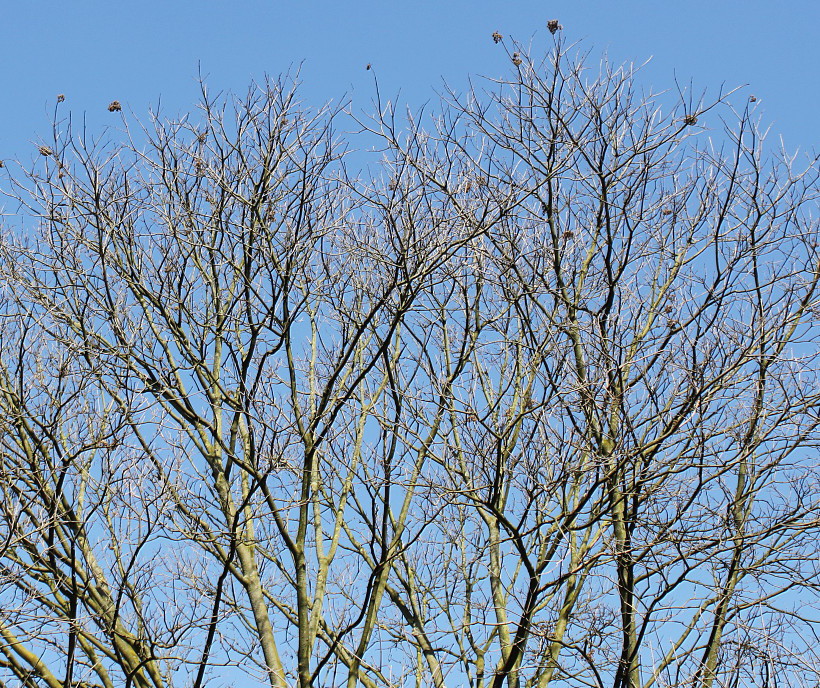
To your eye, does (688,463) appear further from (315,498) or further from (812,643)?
(315,498)

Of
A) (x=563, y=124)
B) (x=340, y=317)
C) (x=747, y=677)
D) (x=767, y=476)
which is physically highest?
(x=563, y=124)

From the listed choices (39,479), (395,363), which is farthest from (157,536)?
(395,363)

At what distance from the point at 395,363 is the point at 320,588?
2131 mm

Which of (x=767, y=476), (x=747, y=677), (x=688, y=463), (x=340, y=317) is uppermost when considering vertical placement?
(x=340, y=317)

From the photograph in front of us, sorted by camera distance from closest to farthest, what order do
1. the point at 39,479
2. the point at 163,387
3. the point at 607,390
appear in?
1. the point at 607,390
2. the point at 39,479
3. the point at 163,387

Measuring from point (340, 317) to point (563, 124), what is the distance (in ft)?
7.41

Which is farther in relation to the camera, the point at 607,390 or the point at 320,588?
the point at 320,588

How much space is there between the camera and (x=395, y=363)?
7992 mm

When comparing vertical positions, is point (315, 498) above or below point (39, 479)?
above

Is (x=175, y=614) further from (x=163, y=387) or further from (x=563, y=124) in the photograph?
(x=563, y=124)

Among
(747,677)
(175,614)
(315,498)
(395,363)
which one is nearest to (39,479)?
(175,614)

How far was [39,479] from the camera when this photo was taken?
573 centimetres

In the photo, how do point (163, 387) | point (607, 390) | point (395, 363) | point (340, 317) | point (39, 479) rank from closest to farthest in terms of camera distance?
point (607, 390) < point (39, 479) < point (163, 387) < point (340, 317) < point (395, 363)

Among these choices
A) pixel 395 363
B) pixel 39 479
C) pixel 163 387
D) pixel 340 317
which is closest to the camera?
pixel 39 479
